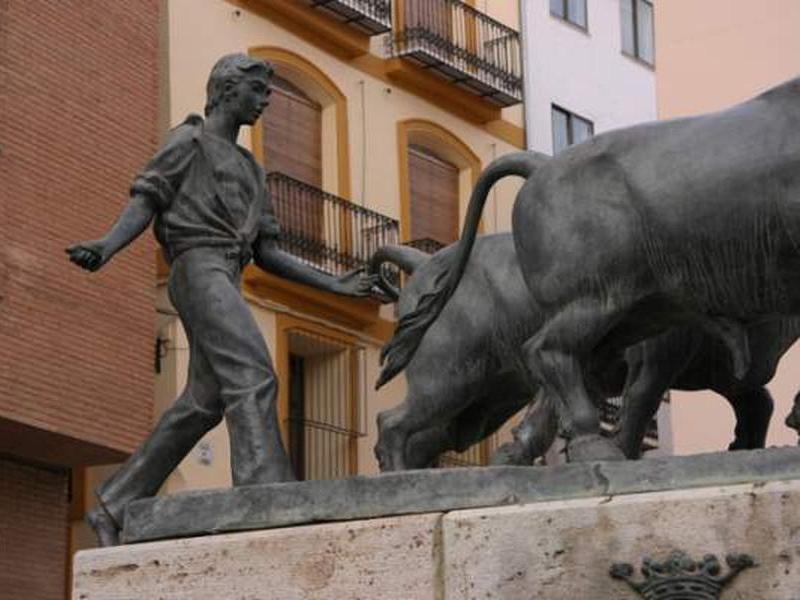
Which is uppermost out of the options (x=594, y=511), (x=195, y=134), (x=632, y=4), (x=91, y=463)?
(x=632, y=4)

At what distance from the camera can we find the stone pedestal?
31.6 feet

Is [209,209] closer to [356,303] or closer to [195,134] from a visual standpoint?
[195,134]

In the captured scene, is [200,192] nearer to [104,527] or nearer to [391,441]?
[104,527]

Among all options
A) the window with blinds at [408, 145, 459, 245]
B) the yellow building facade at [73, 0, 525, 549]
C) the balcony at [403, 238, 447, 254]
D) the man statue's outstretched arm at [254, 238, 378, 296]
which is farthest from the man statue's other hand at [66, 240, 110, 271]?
the window with blinds at [408, 145, 459, 245]

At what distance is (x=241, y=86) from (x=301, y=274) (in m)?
0.86

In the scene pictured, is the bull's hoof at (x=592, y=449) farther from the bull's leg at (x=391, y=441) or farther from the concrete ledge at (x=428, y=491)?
the bull's leg at (x=391, y=441)

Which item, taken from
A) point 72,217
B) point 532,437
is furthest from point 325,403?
point 532,437

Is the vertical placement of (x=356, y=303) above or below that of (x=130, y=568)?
above

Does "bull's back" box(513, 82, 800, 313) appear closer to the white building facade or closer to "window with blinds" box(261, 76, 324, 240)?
"window with blinds" box(261, 76, 324, 240)

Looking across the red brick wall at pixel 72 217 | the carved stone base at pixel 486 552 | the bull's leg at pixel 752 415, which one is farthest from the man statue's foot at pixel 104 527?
the red brick wall at pixel 72 217

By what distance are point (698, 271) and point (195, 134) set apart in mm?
2436

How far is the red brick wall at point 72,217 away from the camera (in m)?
23.4

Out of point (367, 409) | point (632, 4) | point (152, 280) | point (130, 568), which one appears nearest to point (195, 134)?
point (130, 568)

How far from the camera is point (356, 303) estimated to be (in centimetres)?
2950
